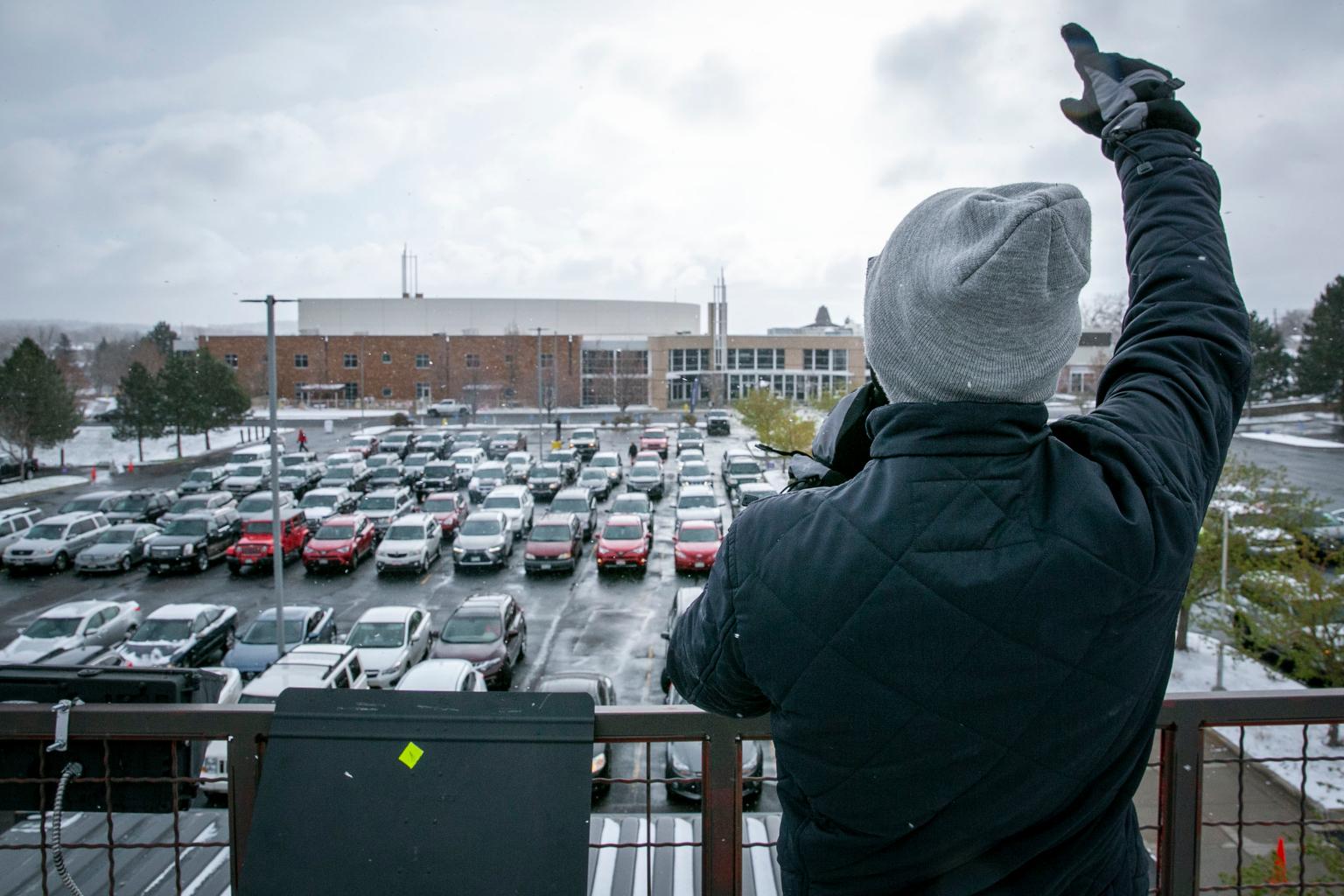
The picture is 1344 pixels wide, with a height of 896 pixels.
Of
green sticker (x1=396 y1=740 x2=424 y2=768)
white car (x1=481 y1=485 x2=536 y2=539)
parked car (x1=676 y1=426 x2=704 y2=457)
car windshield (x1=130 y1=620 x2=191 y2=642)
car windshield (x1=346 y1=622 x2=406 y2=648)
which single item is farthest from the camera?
parked car (x1=676 y1=426 x2=704 y2=457)

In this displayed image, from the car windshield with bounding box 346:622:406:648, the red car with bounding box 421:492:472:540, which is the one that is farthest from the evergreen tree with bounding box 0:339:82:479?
the car windshield with bounding box 346:622:406:648

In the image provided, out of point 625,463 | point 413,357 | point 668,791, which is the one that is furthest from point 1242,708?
point 413,357

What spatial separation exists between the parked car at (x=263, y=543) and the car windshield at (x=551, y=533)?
5.46 meters

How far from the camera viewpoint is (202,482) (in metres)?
30.1

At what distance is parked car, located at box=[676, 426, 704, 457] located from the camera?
36875 mm

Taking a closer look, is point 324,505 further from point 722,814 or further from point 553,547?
point 722,814

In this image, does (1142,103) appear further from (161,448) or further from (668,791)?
(161,448)

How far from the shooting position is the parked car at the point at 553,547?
19.5 metres

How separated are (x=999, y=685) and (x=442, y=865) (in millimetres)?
1494

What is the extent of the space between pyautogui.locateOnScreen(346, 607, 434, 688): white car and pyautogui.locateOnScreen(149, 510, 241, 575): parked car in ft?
32.0

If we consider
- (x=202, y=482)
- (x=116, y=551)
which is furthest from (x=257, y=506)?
(x=202, y=482)

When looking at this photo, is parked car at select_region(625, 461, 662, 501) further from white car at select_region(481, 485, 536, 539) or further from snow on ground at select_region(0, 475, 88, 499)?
snow on ground at select_region(0, 475, 88, 499)

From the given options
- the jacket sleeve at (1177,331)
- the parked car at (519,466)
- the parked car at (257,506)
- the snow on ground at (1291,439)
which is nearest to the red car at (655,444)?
the parked car at (519,466)

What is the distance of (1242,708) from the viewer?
224 cm
